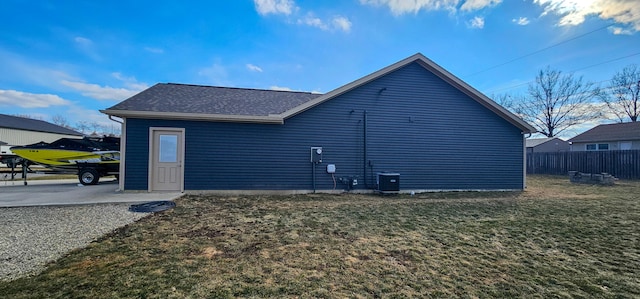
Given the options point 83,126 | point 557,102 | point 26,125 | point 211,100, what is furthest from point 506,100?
point 83,126

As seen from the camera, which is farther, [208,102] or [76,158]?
[76,158]

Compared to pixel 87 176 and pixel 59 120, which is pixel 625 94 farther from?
pixel 59 120

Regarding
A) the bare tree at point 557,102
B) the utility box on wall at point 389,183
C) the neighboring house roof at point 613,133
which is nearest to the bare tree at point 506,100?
the bare tree at point 557,102

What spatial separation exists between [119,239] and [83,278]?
4.55ft

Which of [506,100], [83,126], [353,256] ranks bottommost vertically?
[353,256]

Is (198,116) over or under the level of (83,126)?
under

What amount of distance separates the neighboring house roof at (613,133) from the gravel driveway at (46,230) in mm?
29743

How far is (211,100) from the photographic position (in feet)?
30.6

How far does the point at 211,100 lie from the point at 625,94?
37487 millimetres

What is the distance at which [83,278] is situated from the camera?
271 centimetres

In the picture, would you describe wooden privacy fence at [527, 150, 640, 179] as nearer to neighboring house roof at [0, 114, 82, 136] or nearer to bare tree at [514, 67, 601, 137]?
bare tree at [514, 67, 601, 137]

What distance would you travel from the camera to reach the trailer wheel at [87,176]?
955 cm

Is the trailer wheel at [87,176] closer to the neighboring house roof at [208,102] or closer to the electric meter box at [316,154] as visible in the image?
the neighboring house roof at [208,102]

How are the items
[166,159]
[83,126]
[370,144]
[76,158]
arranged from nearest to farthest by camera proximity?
[166,159], [370,144], [76,158], [83,126]
